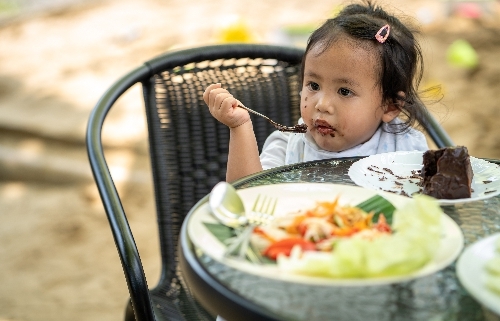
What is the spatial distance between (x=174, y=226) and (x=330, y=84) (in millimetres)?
609

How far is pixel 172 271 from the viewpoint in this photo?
5.94 ft

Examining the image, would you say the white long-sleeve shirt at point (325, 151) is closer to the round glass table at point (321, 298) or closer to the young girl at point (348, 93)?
the young girl at point (348, 93)

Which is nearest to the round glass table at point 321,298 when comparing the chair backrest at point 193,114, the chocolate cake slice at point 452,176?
the chocolate cake slice at point 452,176

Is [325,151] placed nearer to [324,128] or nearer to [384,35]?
[324,128]

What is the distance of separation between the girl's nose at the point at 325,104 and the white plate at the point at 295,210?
38 cm

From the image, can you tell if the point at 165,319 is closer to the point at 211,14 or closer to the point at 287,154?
the point at 287,154

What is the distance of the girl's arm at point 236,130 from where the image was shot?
1489 millimetres

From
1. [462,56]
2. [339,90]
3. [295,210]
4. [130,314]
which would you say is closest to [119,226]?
[130,314]

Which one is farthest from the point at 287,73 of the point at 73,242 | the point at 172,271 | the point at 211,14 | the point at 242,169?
the point at 211,14

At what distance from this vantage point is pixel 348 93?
156 cm

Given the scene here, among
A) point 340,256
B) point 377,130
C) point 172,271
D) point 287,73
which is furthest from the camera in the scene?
point 287,73

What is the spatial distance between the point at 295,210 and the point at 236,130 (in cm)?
49

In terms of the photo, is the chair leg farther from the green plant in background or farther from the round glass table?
the green plant in background

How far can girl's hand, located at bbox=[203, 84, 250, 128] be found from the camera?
148cm
